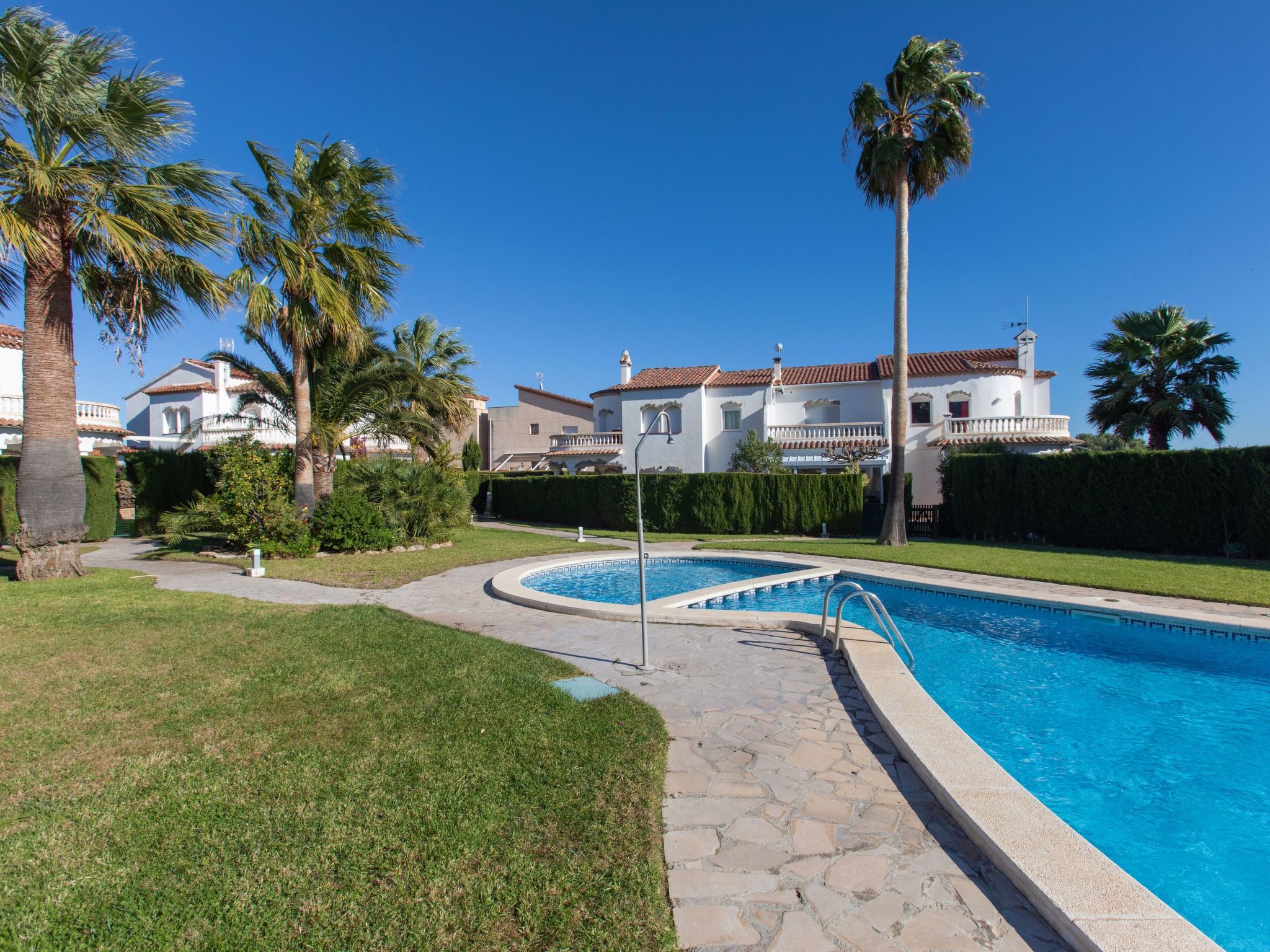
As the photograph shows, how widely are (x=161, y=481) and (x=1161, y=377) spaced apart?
3635 cm

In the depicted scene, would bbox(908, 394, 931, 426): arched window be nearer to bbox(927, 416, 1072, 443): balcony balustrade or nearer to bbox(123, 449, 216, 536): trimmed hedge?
bbox(927, 416, 1072, 443): balcony balustrade

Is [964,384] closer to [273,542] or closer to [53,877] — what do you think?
[273,542]

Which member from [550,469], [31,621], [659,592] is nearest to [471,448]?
[550,469]

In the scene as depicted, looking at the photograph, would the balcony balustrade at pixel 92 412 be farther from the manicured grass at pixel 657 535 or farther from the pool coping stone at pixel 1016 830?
the pool coping stone at pixel 1016 830

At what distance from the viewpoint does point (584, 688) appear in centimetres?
584

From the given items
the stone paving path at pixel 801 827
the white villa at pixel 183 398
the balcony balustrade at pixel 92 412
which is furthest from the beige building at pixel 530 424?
the stone paving path at pixel 801 827

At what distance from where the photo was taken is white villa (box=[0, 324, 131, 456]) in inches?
904

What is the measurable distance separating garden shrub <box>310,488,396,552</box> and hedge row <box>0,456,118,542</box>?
8.54 meters

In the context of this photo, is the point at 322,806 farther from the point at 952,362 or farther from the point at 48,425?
the point at 952,362

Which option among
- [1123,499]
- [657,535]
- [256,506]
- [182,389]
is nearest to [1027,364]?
[1123,499]

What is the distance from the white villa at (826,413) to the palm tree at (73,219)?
20.5 metres

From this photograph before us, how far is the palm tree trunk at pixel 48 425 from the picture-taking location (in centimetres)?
1073

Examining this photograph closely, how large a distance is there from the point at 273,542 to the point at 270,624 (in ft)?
28.4

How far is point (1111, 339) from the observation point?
23.1 metres
